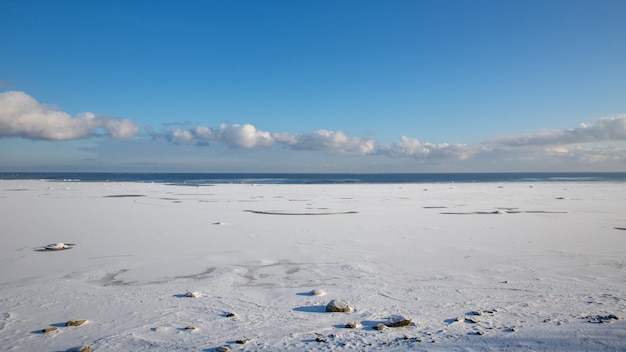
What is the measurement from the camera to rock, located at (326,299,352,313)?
21.7ft

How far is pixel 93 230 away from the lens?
51.0 feet

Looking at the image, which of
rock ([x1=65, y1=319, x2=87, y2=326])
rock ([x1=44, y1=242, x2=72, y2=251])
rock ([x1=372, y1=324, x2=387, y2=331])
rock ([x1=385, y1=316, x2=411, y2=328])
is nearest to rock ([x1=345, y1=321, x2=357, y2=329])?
rock ([x1=372, y1=324, x2=387, y2=331])

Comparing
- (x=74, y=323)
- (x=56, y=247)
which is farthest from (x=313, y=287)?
(x=56, y=247)

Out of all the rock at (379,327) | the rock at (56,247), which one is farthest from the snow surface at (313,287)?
the rock at (56,247)

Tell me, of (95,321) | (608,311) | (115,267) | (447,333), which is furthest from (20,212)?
(608,311)

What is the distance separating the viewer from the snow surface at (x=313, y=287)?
561 cm

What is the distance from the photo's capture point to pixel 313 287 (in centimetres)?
817

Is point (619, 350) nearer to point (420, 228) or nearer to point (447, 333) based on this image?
point (447, 333)

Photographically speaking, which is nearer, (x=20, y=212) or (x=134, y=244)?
(x=134, y=244)

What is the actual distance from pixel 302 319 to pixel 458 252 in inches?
275

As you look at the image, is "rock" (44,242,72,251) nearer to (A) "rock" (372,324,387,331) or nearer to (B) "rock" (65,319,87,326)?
(B) "rock" (65,319,87,326)

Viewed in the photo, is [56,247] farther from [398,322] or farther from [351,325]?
[398,322]

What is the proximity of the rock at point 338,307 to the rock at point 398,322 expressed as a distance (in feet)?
2.80

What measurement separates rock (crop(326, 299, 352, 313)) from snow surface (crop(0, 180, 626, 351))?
0.15 meters
